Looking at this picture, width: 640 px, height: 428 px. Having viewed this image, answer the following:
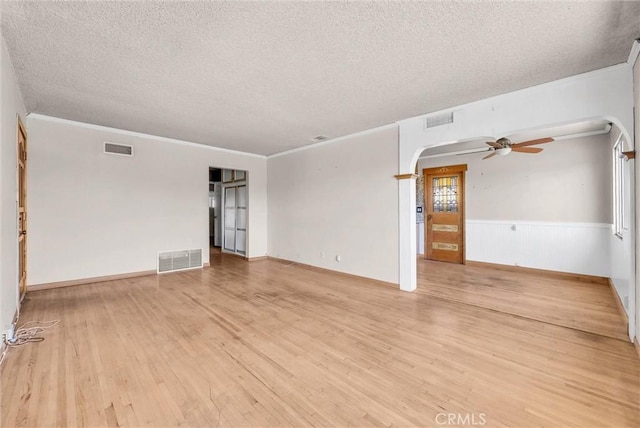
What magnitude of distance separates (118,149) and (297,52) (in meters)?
4.20

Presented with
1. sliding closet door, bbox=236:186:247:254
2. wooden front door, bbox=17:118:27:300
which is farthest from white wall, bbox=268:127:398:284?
wooden front door, bbox=17:118:27:300

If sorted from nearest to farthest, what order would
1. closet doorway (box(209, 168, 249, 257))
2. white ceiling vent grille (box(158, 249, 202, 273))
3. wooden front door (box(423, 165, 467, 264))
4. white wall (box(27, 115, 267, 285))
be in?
white wall (box(27, 115, 267, 285)), white ceiling vent grille (box(158, 249, 202, 273)), wooden front door (box(423, 165, 467, 264)), closet doorway (box(209, 168, 249, 257))

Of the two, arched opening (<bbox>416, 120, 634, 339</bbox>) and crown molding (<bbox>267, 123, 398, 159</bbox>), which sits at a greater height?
crown molding (<bbox>267, 123, 398, 159</bbox>)

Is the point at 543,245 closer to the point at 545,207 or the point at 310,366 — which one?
the point at 545,207

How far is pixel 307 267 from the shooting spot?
19.7 ft

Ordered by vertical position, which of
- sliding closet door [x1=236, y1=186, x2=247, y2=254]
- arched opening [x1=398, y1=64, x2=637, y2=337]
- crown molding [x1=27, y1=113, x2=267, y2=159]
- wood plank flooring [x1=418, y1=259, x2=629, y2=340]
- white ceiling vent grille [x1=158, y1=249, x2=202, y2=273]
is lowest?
wood plank flooring [x1=418, y1=259, x2=629, y2=340]

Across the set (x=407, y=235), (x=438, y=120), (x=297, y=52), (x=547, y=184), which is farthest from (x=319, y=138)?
(x=547, y=184)

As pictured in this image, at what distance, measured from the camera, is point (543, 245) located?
5.36 m

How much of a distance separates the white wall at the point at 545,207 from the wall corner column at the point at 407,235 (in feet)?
9.19

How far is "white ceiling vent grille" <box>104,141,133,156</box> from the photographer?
485 cm

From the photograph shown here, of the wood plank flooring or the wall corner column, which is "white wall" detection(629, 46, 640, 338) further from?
the wall corner column

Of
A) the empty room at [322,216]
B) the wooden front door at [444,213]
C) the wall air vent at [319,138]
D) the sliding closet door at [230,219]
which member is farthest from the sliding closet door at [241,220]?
the wooden front door at [444,213]

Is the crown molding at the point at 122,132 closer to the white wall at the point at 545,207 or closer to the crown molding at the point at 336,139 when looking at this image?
the crown molding at the point at 336,139

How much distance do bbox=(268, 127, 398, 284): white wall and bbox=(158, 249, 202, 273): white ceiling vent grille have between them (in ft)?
6.02
